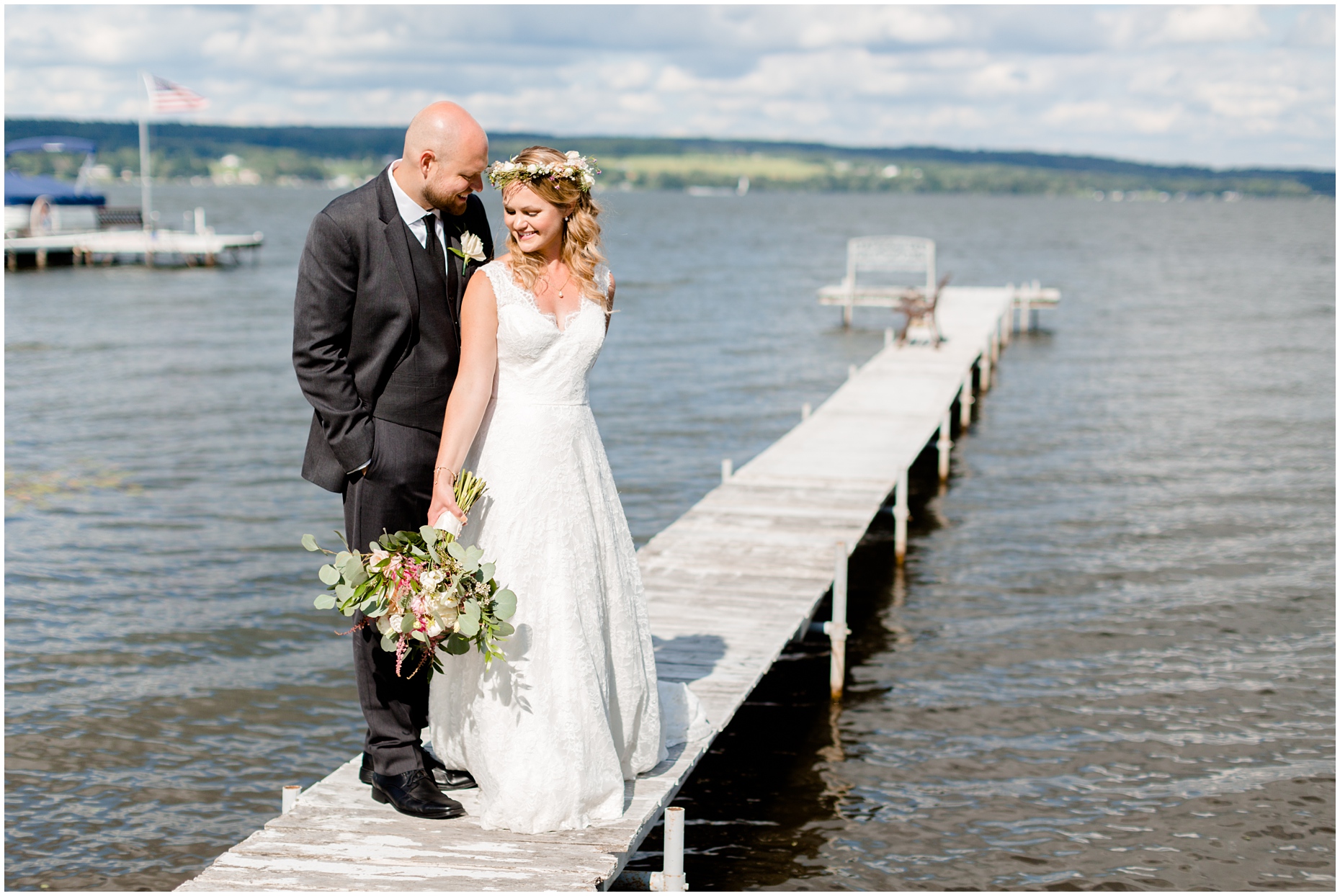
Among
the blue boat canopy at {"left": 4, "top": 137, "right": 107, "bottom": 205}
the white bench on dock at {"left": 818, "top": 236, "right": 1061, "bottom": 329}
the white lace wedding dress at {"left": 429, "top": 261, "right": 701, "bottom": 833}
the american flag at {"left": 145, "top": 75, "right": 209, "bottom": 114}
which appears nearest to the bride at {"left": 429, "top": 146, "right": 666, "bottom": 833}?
the white lace wedding dress at {"left": 429, "top": 261, "right": 701, "bottom": 833}

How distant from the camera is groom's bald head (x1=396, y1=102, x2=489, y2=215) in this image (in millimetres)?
4535

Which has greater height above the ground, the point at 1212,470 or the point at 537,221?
the point at 537,221

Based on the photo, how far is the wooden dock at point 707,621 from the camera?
4.77 metres

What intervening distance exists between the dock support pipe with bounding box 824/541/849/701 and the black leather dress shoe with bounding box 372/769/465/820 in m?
4.76

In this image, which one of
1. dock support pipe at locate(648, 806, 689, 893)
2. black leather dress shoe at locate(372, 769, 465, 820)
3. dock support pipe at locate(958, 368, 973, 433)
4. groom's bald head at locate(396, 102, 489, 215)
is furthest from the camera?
dock support pipe at locate(958, 368, 973, 433)

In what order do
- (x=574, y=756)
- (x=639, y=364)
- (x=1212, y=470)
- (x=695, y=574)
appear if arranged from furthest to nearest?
(x=639, y=364) → (x=1212, y=470) → (x=695, y=574) → (x=574, y=756)

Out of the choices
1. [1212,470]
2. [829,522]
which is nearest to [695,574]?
[829,522]

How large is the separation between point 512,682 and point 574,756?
38cm

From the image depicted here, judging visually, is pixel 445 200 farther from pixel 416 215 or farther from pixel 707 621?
pixel 707 621

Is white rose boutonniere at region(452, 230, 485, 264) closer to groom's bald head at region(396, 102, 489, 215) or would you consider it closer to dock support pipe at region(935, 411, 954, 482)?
groom's bald head at region(396, 102, 489, 215)

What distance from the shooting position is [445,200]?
15.4ft

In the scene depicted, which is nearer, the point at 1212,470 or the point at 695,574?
the point at 695,574

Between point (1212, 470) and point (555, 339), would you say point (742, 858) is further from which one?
point (1212, 470)

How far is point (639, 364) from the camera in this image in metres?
28.2
